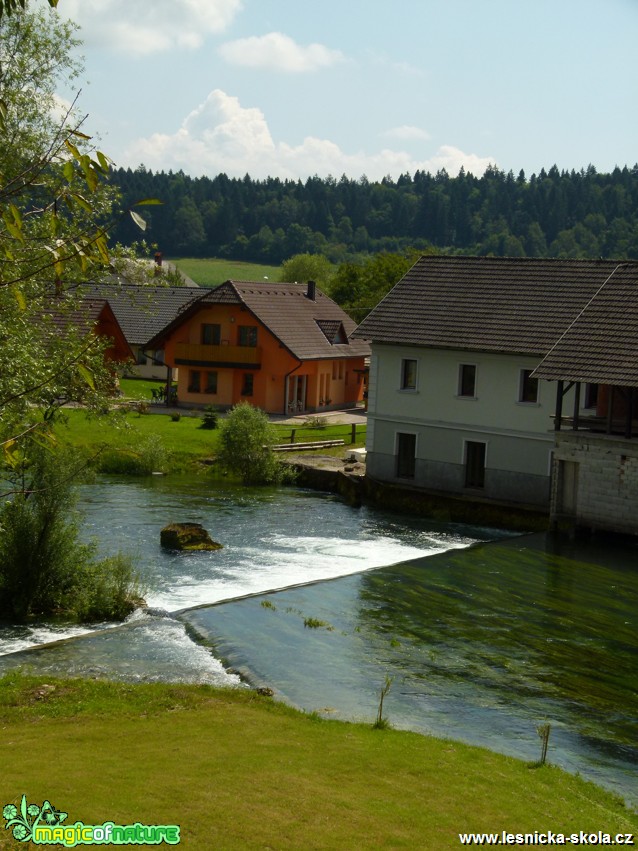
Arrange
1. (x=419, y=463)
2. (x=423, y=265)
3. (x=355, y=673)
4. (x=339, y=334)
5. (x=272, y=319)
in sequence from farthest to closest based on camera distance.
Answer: (x=339, y=334) → (x=272, y=319) → (x=423, y=265) → (x=419, y=463) → (x=355, y=673)

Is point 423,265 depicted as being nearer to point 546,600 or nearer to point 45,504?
point 546,600

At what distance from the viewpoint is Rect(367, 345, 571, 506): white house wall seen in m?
36.5

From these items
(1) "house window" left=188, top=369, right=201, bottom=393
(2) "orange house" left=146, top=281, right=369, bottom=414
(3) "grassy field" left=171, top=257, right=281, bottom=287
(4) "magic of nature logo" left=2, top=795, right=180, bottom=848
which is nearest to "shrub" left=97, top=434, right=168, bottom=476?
(2) "orange house" left=146, top=281, right=369, bottom=414

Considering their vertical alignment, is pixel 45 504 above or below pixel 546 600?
above

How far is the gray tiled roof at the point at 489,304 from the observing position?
123 ft

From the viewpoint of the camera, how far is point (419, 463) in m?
39.1

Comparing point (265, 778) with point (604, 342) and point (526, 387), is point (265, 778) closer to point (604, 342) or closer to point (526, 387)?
point (604, 342)

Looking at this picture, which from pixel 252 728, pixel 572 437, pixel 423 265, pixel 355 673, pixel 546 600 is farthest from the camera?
pixel 423 265

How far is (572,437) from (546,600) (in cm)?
836

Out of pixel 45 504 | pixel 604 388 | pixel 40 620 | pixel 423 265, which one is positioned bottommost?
pixel 40 620

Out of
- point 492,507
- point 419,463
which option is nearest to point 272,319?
point 419,463

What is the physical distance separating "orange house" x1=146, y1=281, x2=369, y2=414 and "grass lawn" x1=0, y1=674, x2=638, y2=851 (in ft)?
124

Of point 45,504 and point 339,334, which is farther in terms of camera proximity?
point 339,334

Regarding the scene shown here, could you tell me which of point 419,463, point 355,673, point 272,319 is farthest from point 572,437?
point 272,319
